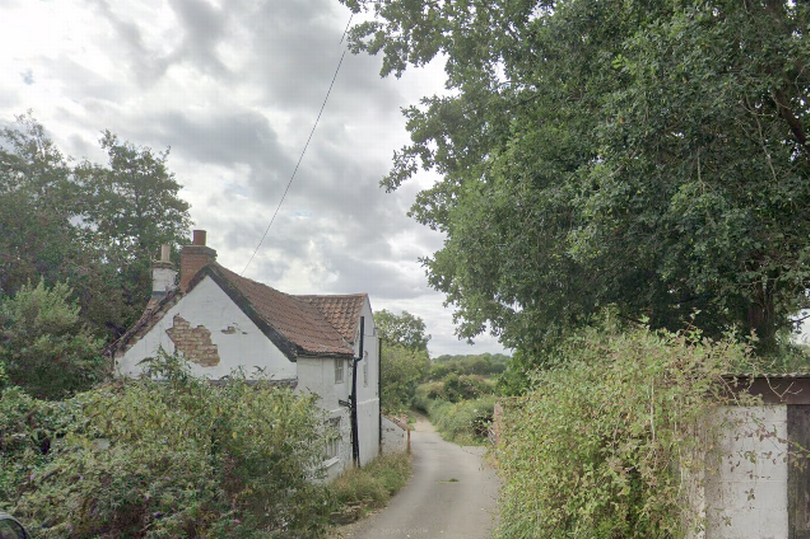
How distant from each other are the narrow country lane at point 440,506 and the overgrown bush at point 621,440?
93.4 inches

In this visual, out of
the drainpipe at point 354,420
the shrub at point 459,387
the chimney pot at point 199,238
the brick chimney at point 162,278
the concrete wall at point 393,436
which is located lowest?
the shrub at point 459,387

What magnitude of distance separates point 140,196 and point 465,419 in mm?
22520

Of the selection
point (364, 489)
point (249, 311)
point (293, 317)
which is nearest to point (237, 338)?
point (249, 311)

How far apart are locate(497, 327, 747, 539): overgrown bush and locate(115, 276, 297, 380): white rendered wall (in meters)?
7.11

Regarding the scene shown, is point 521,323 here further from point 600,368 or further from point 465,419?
point 465,419

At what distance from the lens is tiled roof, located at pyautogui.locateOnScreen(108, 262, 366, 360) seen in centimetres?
1316

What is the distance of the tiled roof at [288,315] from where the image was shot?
43.2ft

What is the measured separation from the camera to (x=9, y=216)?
21.9m

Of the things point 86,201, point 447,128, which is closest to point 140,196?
point 86,201

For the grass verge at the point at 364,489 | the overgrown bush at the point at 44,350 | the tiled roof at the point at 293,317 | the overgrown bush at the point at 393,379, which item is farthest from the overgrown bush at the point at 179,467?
the overgrown bush at the point at 393,379

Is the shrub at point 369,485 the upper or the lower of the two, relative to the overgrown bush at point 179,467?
lower

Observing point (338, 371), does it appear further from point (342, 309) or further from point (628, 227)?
point (628, 227)

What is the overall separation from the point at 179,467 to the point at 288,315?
31.6 ft

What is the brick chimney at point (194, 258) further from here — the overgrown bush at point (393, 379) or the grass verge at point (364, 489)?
the overgrown bush at point (393, 379)
